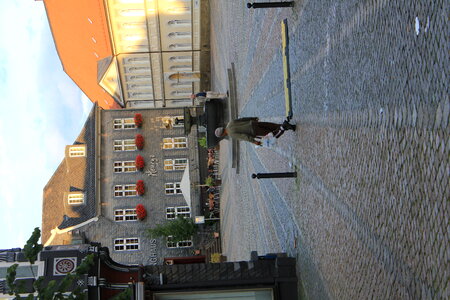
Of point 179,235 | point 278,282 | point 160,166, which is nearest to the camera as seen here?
point 278,282

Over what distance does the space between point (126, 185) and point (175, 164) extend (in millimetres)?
3580

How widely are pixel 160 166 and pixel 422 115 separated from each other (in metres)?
31.5

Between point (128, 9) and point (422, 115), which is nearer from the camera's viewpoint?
point (422, 115)

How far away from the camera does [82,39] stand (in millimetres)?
41031

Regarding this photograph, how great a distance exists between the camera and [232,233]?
2388cm

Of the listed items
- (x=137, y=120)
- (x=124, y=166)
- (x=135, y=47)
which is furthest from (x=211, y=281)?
(x=135, y=47)

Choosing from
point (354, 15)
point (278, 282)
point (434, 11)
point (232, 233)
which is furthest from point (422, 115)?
point (232, 233)

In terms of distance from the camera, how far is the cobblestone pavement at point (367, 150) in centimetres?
438

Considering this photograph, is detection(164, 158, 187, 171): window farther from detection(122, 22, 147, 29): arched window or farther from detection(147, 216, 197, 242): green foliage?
detection(122, 22, 147, 29): arched window

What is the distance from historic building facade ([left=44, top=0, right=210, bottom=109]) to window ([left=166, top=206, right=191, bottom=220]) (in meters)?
10.9

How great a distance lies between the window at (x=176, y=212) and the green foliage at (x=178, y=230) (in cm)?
200

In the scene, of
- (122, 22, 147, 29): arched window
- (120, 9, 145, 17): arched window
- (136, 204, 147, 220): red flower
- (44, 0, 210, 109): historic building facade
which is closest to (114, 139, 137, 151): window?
(136, 204, 147, 220): red flower

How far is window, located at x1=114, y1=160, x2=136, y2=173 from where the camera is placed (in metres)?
35.2

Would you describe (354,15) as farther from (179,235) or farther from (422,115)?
(179,235)
